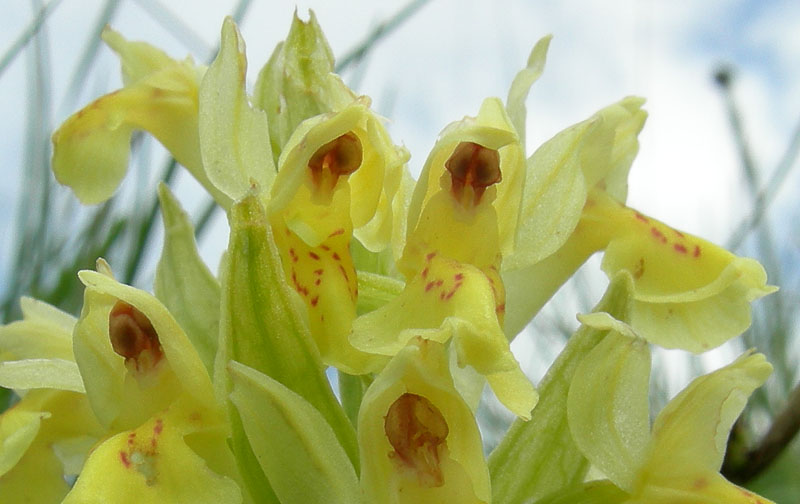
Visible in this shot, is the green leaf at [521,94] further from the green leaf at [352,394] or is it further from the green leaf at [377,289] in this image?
the green leaf at [352,394]

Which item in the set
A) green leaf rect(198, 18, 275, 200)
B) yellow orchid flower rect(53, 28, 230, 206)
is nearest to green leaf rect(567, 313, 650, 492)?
green leaf rect(198, 18, 275, 200)

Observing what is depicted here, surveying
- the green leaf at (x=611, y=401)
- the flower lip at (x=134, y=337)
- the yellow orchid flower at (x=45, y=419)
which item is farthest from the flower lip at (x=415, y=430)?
the yellow orchid flower at (x=45, y=419)

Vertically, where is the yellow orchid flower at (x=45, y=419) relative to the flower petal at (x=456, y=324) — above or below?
below

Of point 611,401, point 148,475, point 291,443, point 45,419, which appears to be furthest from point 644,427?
point 45,419

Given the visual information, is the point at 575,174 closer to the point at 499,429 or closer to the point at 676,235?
the point at 676,235

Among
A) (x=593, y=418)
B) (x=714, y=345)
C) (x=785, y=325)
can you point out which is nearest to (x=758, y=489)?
(x=785, y=325)

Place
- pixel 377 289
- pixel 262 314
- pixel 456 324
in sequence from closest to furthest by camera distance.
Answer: pixel 456 324
pixel 262 314
pixel 377 289

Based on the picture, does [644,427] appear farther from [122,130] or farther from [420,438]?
[122,130]
